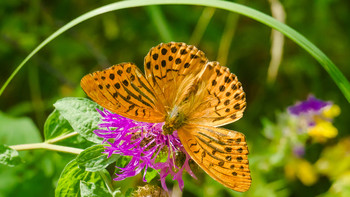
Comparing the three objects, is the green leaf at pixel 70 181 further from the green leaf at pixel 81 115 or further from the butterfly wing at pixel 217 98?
the butterfly wing at pixel 217 98

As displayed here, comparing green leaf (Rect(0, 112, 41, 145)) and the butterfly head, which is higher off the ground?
green leaf (Rect(0, 112, 41, 145))

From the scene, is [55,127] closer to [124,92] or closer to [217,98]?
[124,92]

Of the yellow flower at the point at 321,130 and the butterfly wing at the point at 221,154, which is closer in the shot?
the butterfly wing at the point at 221,154

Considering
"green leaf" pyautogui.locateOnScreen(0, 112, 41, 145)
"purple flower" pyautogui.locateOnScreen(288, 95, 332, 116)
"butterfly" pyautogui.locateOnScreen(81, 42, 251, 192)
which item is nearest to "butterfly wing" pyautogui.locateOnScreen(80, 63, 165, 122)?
"butterfly" pyautogui.locateOnScreen(81, 42, 251, 192)

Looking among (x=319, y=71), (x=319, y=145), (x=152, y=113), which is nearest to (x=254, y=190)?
(x=319, y=145)

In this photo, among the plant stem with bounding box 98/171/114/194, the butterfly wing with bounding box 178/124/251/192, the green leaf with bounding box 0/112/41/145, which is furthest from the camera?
the green leaf with bounding box 0/112/41/145

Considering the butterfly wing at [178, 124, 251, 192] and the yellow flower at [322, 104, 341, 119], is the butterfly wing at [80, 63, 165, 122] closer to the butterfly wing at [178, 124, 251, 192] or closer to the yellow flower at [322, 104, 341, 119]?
the butterfly wing at [178, 124, 251, 192]

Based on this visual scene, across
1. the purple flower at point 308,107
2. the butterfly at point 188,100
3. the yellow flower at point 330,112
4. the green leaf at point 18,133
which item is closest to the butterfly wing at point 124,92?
the butterfly at point 188,100
